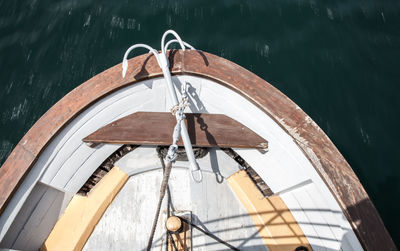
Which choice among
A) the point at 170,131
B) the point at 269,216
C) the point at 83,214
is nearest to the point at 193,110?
the point at 170,131

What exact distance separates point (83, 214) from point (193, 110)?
5.97ft

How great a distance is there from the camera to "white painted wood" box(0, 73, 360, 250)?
10.3 ft

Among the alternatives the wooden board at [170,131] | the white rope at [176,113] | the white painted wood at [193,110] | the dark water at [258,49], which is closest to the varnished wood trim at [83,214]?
the white painted wood at [193,110]

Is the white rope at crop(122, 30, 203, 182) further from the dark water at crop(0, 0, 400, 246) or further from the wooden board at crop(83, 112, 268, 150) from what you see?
the dark water at crop(0, 0, 400, 246)

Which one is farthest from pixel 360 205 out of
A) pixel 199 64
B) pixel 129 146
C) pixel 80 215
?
pixel 80 215

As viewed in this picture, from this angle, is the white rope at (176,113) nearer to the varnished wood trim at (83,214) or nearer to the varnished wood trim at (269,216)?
the varnished wood trim at (269,216)

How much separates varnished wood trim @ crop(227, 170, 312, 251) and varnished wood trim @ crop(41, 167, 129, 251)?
147cm

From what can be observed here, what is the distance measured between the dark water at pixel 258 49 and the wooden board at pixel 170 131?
2214 mm

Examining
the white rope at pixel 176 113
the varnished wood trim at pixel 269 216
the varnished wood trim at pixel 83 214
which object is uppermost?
the white rope at pixel 176 113

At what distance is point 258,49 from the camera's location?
221 inches

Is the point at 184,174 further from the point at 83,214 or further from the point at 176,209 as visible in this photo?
the point at 83,214

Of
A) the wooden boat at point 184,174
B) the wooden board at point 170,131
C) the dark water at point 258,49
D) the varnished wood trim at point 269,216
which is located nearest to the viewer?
the wooden boat at point 184,174

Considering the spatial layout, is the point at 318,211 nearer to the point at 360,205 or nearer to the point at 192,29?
the point at 360,205

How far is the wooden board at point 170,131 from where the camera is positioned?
338 cm
